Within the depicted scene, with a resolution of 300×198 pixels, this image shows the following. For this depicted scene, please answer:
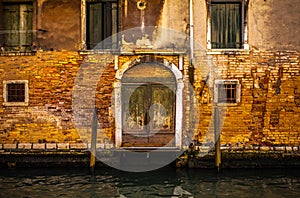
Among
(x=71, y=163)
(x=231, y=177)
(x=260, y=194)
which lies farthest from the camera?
(x=71, y=163)

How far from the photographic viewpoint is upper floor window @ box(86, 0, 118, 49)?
10.1 m

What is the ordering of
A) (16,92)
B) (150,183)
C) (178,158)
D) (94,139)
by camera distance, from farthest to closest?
(16,92) → (178,158) → (94,139) → (150,183)

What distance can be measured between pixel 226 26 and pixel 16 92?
5180mm

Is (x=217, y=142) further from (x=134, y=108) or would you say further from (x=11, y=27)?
(x=11, y=27)

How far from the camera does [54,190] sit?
794cm

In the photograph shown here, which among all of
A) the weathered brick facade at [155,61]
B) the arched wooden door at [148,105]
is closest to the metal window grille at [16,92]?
the weathered brick facade at [155,61]

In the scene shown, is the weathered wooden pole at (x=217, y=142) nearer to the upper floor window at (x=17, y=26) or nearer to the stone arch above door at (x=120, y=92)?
the stone arch above door at (x=120, y=92)

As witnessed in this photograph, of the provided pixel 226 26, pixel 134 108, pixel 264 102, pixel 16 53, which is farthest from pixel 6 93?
pixel 264 102

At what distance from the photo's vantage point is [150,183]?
336 inches

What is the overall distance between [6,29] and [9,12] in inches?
16.2

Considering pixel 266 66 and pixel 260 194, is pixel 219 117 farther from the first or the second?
pixel 260 194

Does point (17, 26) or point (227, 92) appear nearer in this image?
point (227, 92)

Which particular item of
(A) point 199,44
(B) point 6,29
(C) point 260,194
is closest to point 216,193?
(C) point 260,194

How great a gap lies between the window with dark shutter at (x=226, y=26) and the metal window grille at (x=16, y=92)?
4.61 metres
